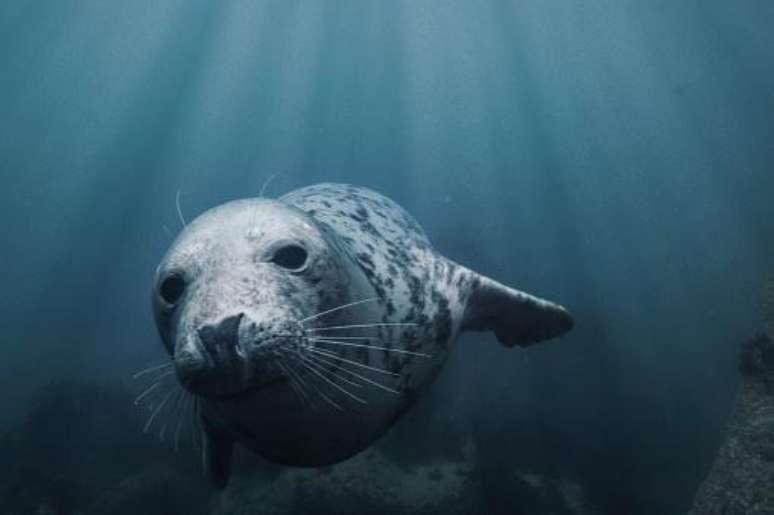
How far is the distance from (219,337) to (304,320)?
0.35 meters

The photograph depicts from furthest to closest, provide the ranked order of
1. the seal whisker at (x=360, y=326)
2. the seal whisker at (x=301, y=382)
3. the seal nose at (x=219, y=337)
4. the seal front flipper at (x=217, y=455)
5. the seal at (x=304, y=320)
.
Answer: the seal front flipper at (x=217, y=455)
the seal whisker at (x=360, y=326)
the seal whisker at (x=301, y=382)
the seal at (x=304, y=320)
the seal nose at (x=219, y=337)

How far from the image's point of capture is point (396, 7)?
24.3 m

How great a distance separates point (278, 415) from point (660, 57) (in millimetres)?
33811

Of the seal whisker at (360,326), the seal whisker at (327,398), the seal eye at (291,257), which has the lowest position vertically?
the seal whisker at (327,398)

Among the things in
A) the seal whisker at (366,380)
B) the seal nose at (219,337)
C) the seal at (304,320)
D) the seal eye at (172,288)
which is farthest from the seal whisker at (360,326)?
the seal eye at (172,288)

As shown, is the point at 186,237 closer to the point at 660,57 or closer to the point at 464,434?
the point at 464,434

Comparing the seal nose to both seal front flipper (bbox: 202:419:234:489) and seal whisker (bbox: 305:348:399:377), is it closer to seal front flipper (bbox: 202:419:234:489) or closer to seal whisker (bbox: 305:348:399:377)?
seal whisker (bbox: 305:348:399:377)

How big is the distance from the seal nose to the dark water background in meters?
5.42

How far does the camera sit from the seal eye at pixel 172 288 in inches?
77.6

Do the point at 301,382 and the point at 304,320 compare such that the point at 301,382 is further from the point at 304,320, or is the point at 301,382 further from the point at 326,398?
the point at 304,320

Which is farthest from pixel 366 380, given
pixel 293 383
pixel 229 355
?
pixel 229 355

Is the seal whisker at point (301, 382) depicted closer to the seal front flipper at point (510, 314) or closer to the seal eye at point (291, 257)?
the seal eye at point (291, 257)

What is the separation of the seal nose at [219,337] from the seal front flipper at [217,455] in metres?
2.05

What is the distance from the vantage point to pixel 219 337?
153cm
